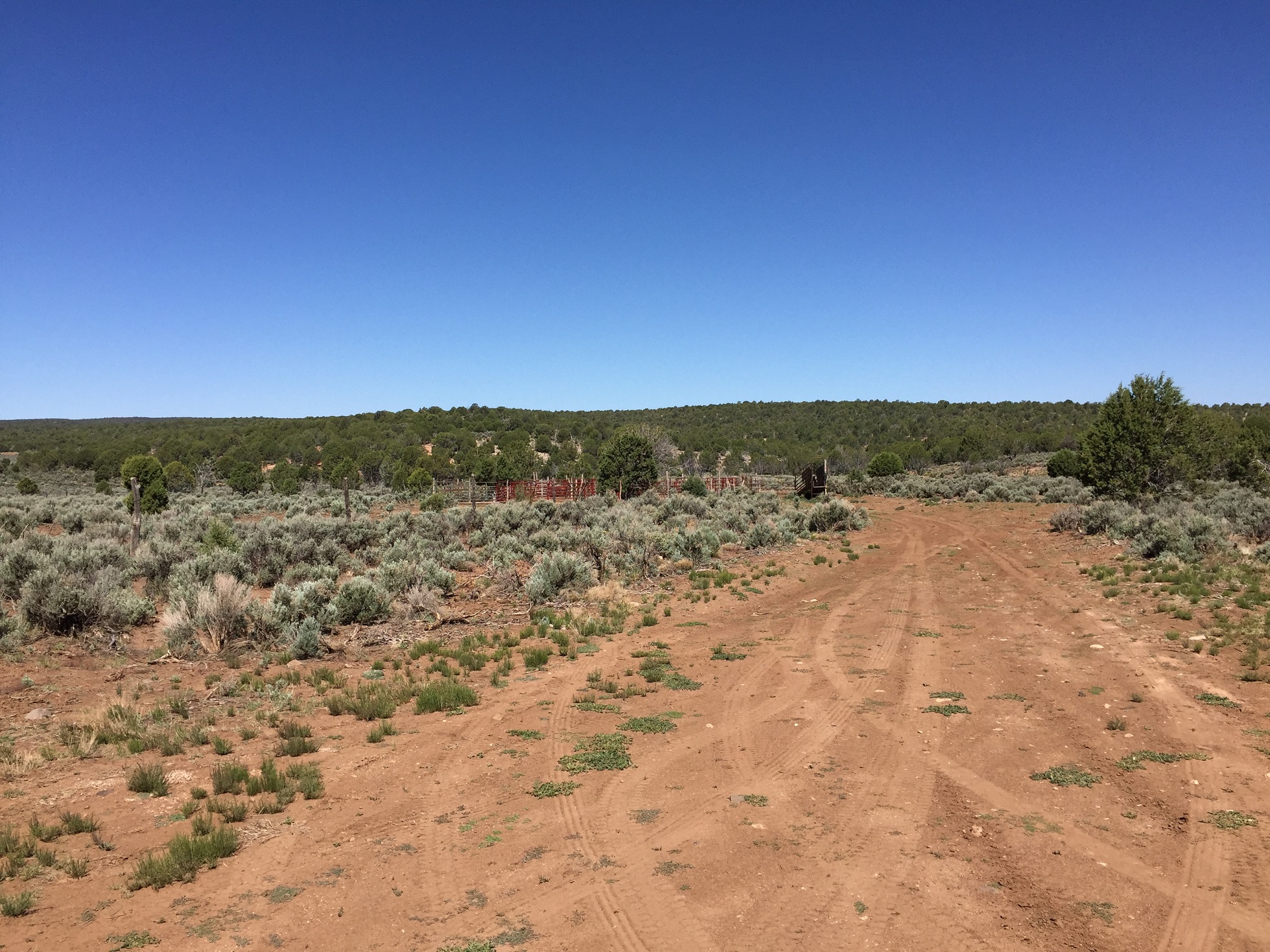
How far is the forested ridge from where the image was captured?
226 feet

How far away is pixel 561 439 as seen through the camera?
316 feet

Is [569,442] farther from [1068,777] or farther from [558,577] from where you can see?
[1068,777]

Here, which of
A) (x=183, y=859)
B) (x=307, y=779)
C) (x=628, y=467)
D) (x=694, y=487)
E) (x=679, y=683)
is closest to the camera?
(x=183, y=859)

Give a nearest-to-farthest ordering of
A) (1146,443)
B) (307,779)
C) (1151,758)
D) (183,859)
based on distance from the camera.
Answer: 1. (183,859)
2. (307,779)
3. (1151,758)
4. (1146,443)

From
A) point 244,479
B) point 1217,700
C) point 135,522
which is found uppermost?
point 135,522

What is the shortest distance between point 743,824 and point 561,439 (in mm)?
91587

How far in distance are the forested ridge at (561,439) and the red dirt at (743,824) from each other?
43.2 meters

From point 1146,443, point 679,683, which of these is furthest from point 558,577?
point 1146,443

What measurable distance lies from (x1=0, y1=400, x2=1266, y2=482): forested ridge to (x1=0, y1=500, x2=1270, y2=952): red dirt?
43173 millimetres

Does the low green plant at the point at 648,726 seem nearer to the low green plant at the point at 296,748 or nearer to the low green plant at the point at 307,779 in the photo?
the low green plant at the point at 307,779

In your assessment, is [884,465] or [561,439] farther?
[561,439]

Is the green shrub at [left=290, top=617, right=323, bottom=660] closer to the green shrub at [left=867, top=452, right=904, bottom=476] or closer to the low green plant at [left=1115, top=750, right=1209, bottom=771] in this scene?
the low green plant at [left=1115, top=750, right=1209, bottom=771]

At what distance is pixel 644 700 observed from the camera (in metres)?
9.04

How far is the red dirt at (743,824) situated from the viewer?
4.44 metres
